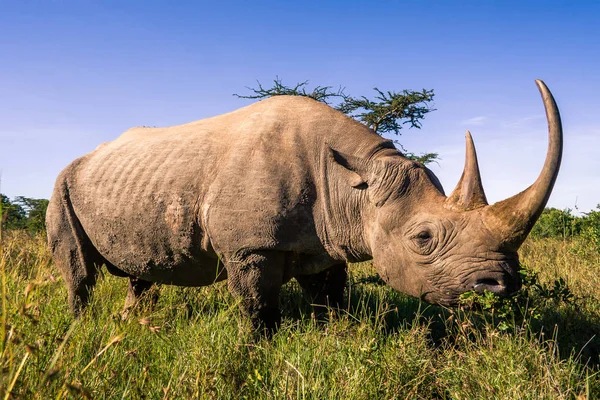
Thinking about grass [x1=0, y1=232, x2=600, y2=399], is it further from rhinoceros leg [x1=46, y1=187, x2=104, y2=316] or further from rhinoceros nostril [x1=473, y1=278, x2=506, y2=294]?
rhinoceros leg [x1=46, y1=187, x2=104, y2=316]

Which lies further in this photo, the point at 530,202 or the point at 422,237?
the point at 422,237

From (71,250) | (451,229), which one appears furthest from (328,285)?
(71,250)

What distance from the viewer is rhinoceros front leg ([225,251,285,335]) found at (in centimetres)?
469

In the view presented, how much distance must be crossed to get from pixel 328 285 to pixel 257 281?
1181mm

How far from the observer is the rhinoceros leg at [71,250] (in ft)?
19.9

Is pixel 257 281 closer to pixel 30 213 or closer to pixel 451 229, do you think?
pixel 451 229

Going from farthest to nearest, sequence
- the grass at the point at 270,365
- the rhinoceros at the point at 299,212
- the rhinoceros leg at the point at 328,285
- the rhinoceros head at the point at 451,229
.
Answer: the rhinoceros leg at the point at 328,285
the rhinoceros at the point at 299,212
the rhinoceros head at the point at 451,229
the grass at the point at 270,365

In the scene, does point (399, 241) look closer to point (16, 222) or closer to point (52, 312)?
point (52, 312)

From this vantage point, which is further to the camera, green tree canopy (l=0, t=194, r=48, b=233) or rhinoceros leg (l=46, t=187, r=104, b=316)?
green tree canopy (l=0, t=194, r=48, b=233)

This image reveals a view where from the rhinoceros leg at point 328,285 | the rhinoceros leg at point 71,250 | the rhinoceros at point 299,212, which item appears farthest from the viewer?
the rhinoceros leg at point 71,250

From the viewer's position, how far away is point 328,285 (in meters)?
5.68

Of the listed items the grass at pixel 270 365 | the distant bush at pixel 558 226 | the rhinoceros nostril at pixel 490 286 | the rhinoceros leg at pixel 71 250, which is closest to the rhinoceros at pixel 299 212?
the rhinoceros nostril at pixel 490 286

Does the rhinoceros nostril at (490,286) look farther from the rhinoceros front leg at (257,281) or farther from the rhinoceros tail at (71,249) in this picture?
the rhinoceros tail at (71,249)

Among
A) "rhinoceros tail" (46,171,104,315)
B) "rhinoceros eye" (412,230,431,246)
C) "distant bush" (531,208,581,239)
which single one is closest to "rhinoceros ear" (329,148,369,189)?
"rhinoceros eye" (412,230,431,246)
